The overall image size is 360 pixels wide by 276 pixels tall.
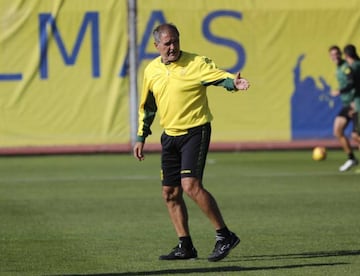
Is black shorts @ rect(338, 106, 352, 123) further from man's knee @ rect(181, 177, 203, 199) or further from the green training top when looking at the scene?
man's knee @ rect(181, 177, 203, 199)

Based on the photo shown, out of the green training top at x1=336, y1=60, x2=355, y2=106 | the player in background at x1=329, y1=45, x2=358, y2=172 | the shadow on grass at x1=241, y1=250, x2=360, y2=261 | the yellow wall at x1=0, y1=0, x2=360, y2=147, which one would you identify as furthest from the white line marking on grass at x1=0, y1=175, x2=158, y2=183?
the shadow on grass at x1=241, y1=250, x2=360, y2=261

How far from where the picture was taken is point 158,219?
1352 centimetres

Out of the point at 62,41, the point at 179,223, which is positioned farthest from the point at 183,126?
the point at 62,41

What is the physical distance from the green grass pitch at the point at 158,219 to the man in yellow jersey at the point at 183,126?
0.30 meters

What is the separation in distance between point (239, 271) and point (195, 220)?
13.0 feet

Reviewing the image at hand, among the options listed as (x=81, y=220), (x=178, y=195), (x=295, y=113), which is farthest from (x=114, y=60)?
(x=178, y=195)

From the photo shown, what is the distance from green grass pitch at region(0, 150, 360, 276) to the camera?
998cm

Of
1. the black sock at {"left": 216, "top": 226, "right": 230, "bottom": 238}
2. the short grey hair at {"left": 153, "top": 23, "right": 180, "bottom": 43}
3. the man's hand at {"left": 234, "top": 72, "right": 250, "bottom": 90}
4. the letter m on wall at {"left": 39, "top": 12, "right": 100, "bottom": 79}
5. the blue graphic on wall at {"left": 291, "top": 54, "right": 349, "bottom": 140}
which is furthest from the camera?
the blue graphic on wall at {"left": 291, "top": 54, "right": 349, "bottom": 140}

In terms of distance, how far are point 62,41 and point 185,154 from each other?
14348 millimetres

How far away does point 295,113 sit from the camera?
24.8m

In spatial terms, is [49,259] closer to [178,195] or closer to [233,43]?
[178,195]

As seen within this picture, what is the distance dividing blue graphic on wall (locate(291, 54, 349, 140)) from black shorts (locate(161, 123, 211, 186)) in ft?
48.2

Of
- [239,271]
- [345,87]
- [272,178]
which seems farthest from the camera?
[345,87]

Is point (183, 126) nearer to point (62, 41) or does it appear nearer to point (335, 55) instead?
point (335, 55)
